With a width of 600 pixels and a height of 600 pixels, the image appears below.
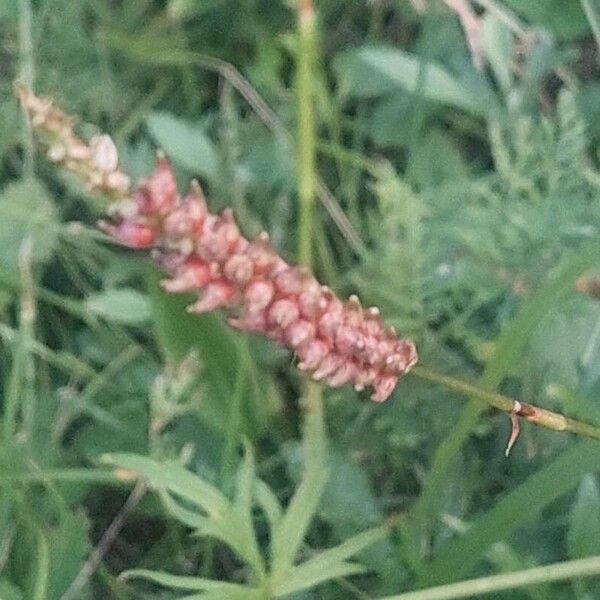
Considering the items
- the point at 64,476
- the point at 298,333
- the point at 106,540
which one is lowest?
the point at 106,540

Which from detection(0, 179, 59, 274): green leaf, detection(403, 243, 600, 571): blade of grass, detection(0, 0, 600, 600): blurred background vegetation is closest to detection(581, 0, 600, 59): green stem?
detection(0, 0, 600, 600): blurred background vegetation

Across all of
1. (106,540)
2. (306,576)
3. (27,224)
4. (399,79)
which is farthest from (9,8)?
(306,576)

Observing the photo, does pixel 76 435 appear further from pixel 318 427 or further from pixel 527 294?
pixel 527 294

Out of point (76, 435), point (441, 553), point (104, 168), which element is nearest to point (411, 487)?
point (441, 553)

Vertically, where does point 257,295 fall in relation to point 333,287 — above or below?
above

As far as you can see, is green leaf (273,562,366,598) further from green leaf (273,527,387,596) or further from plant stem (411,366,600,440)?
plant stem (411,366,600,440)

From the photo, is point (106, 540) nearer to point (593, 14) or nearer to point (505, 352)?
point (505, 352)

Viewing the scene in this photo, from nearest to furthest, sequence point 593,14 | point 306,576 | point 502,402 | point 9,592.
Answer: point 502,402
point 306,576
point 9,592
point 593,14
